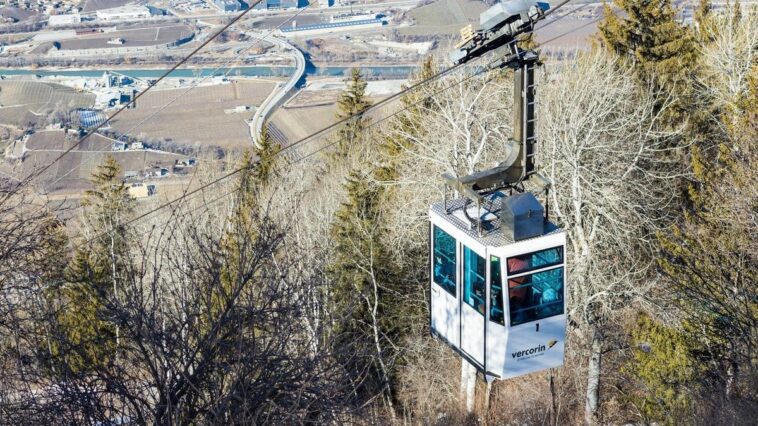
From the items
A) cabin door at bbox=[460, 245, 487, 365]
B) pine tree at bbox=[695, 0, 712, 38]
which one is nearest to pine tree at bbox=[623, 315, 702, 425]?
cabin door at bbox=[460, 245, 487, 365]

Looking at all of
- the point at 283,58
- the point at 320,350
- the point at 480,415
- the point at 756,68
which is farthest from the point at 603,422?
the point at 283,58

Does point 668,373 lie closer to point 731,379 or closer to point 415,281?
point 731,379

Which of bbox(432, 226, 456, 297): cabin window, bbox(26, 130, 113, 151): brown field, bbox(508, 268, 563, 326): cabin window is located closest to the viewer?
bbox(508, 268, 563, 326): cabin window

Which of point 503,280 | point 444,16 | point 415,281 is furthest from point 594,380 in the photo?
point 444,16

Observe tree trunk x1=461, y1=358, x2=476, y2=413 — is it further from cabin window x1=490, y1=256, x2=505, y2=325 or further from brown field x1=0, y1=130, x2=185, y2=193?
brown field x1=0, y1=130, x2=185, y2=193

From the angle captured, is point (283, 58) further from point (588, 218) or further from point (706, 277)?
point (706, 277)
